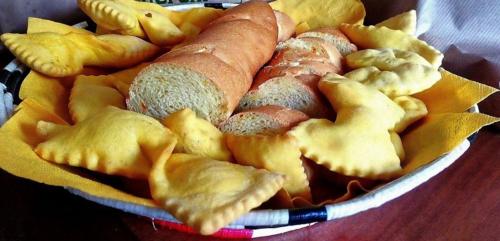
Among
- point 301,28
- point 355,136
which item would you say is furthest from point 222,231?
point 301,28

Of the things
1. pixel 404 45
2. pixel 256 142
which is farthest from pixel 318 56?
pixel 256 142

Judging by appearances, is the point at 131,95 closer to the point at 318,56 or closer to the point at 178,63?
the point at 178,63

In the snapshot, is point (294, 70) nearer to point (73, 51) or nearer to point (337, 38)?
point (337, 38)

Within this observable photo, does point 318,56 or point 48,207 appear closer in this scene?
point 48,207

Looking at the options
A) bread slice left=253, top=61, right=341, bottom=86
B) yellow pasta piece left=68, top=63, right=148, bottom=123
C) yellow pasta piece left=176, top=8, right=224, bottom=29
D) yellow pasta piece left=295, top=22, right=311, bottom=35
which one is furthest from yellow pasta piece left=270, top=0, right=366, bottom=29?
yellow pasta piece left=68, top=63, right=148, bottom=123

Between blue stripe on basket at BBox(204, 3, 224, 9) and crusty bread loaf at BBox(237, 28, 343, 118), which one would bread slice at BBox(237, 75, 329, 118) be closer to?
crusty bread loaf at BBox(237, 28, 343, 118)

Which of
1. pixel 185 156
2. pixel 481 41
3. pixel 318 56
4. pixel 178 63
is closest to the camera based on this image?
pixel 185 156
